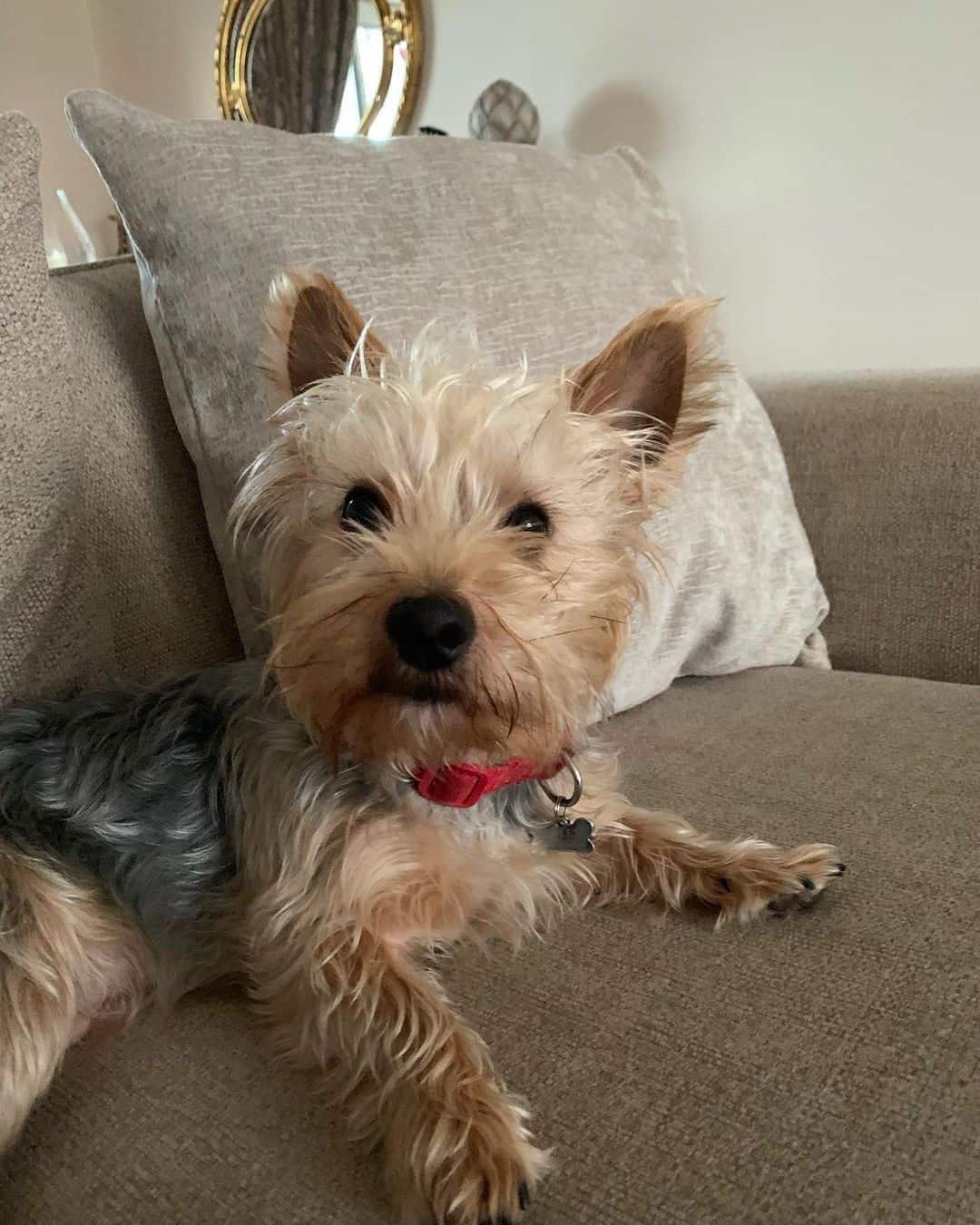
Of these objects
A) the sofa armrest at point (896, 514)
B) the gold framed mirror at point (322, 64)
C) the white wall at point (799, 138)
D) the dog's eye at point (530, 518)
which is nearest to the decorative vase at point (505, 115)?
the white wall at point (799, 138)

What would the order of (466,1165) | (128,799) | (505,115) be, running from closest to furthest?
(466,1165) < (128,799) < (505,115)

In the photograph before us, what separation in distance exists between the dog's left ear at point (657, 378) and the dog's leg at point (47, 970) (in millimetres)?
830

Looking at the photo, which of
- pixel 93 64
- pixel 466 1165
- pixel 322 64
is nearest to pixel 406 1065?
pixel 466 1165

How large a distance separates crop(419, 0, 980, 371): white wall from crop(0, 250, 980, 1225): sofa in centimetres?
104

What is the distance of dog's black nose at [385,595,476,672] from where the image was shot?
880mm

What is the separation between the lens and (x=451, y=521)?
3.44 feet

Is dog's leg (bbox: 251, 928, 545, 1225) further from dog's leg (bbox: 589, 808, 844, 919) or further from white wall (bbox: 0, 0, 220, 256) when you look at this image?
white wall (bbox: 0, 0, 220, 256)

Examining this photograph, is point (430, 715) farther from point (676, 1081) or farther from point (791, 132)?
point (791, 132)

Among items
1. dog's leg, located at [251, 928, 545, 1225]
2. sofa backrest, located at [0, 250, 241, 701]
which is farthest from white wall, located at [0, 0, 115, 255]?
dog's leg, located at [251, 928, 545, 1225]

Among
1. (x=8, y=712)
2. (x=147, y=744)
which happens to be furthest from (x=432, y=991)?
(x=8, y=712)

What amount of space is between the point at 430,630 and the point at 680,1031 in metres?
0.44

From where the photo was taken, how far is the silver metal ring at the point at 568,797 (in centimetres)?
120

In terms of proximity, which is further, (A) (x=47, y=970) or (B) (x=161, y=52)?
(B) (x=161, y=52)

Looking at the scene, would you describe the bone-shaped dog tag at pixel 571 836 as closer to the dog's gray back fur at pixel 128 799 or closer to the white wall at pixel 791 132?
the dog's gray back fur at pixel 128 799
